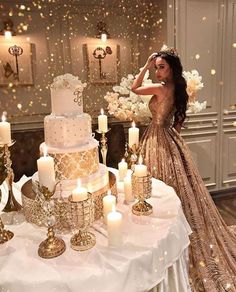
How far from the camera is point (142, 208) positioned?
1.57m

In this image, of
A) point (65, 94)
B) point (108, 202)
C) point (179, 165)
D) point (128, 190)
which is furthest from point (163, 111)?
point (108, 202)

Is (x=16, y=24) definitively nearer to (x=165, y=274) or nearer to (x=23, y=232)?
(x=23, y=232)

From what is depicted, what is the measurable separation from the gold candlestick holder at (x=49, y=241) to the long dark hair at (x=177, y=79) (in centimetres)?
185

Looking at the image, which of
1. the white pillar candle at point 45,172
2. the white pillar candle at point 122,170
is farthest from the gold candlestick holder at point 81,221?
the white pillar candle at point 122,170

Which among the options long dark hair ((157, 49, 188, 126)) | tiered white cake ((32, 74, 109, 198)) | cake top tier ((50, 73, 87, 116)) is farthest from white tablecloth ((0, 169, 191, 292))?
long dark hair ((157, 49, 188, 126))

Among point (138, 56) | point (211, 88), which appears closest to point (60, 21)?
point (138, 56)

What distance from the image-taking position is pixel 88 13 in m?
3.64

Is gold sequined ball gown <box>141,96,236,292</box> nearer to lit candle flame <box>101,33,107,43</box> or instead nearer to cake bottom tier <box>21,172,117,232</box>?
cake bottom tier <box>21,172,117,232</box>

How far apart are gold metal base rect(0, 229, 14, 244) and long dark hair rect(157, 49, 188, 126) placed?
75.7 inches

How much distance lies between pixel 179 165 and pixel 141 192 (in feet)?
3.91

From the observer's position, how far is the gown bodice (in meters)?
2.82

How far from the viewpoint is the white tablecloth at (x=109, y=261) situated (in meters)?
1.10

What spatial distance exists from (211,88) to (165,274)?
298cm

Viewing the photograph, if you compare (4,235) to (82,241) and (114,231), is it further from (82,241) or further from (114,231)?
(114,231)
